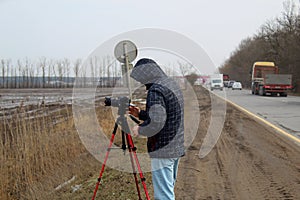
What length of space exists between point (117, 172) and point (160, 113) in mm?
3637

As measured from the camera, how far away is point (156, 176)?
12.9 ft

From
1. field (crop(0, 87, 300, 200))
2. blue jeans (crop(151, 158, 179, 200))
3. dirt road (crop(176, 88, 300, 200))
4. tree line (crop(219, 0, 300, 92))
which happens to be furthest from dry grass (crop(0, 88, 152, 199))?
tree line (crop(219, 0, 300, 92))

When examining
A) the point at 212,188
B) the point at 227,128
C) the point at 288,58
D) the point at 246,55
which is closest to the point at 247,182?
the point at 212,188

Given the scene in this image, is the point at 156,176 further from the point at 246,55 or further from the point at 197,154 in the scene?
the point at 246,55

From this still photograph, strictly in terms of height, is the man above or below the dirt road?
above

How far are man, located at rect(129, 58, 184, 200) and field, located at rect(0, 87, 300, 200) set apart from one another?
1.83m

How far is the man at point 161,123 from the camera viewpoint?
3.66 m

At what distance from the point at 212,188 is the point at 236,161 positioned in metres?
2.08

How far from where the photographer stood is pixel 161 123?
3.66 metres

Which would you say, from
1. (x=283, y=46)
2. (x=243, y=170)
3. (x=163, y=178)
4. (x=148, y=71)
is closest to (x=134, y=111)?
(x=148, y=71)

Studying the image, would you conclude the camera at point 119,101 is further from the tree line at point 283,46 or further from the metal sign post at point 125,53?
the tree line at point 283,46

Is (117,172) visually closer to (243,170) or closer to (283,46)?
(243,170)

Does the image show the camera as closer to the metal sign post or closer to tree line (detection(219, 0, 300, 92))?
the metal sign post

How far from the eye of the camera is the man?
3.66 meters
